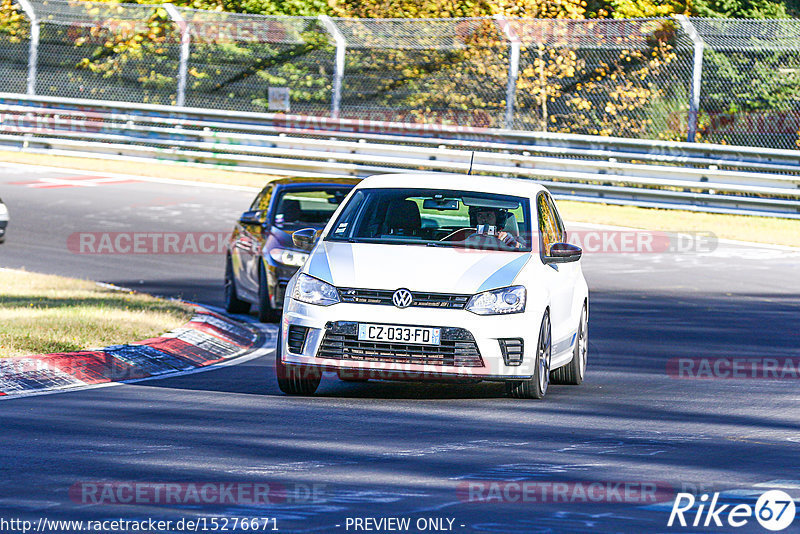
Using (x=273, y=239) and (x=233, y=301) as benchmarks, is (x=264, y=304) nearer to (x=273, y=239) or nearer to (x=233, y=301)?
(x=273, y=239)

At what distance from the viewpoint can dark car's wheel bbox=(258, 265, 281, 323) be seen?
46.8 ft

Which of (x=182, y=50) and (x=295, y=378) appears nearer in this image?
(x=295, y=378)

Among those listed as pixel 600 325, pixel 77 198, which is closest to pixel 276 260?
pixel 600 325

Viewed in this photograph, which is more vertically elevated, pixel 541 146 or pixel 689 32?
pixel 689 32

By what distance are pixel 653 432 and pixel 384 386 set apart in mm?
2547

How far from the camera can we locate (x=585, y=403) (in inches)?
392

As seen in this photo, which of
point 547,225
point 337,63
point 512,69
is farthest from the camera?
point 337,63

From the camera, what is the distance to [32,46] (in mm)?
31688

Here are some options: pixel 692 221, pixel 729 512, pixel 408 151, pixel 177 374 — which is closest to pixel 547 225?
pixel 177 374

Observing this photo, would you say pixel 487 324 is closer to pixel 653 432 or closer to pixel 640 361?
pixel 653 432

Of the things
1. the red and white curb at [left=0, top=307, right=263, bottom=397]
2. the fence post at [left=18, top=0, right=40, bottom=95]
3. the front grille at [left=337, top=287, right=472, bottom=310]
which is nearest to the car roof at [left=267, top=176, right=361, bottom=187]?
the red and white curb at [left=0, top=307, right=263, bottom=397]

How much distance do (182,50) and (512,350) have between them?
22.0 m

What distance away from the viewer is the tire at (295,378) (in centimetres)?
985

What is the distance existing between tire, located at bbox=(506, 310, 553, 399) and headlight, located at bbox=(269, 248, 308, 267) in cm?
443
